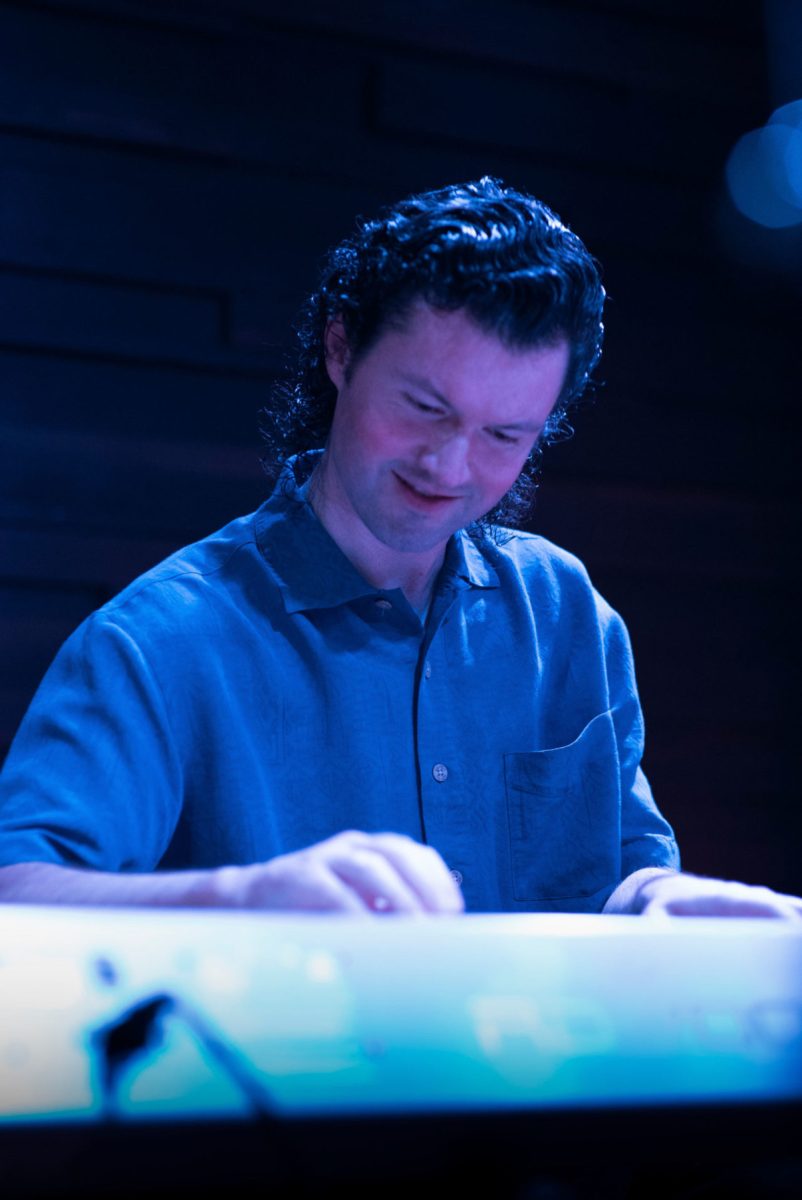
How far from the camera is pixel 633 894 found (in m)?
1.05

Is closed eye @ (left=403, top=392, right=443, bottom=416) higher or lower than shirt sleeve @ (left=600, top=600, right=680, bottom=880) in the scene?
higher

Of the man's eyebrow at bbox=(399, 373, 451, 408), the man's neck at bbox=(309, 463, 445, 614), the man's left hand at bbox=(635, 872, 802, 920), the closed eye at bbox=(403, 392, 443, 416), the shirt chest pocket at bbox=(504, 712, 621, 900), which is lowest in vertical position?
the shirt chest pocket at bbox=(504, 712, 621, 900)

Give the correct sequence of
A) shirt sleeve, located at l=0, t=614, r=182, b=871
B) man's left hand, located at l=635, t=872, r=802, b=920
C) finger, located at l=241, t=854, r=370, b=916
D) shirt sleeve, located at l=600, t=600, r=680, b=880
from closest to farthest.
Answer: finger, located at l=241, t=854, r=370, b=916 → man's left hand, located at l=635, t=872, r=802, b=920 → shirt sleeve, located at l=0, t=614, r=182, b=871 → shirt sleeve, located at l=600, t=600, r=680, b=880

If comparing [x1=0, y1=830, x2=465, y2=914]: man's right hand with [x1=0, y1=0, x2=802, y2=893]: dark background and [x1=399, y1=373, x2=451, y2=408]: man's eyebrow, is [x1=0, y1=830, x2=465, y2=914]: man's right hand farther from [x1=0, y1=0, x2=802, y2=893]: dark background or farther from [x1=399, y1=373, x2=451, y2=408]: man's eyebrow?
[x1=0, y1=0, x2=802, y2=893]: dark background

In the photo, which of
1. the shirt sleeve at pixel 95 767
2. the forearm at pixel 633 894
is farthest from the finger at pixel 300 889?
the forearm at pixel 633 894

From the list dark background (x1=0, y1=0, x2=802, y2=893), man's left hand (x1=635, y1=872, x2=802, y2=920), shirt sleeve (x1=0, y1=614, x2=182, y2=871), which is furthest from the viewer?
dark background (x1=0, y1=0, x2=802, y2=893)

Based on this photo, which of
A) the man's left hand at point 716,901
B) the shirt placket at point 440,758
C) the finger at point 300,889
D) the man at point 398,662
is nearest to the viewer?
the finger at point 300,889

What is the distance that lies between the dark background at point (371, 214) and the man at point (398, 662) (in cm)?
55

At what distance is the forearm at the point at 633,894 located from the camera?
1.02 m

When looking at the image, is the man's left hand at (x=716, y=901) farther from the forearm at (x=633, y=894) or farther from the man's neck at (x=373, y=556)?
the man's neck at (x=373, y=556)

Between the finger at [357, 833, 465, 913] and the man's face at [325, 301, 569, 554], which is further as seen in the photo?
the man's face at [325, 301, 569, 554]

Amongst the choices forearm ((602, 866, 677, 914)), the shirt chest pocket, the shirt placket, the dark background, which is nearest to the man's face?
the shirt placket

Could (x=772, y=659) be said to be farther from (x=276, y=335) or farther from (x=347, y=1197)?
(x=347, y=1197)

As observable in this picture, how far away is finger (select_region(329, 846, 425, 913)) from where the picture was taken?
2.02 ft
